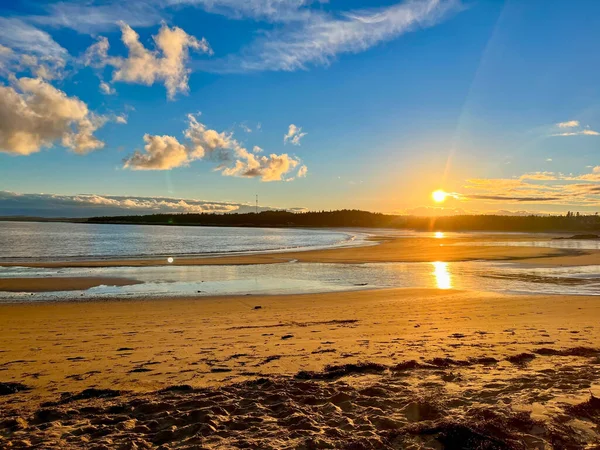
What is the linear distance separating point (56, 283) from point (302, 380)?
63.0ft

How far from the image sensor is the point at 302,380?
22.7ft

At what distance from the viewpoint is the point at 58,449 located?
15.3 ft

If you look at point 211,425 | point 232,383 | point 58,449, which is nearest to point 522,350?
point 232,383

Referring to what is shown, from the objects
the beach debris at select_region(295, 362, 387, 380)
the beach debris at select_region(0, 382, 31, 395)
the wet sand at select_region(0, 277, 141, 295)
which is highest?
the beach debris at select_region(295, 362, 387, 380)

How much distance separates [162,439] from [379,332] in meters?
6.70

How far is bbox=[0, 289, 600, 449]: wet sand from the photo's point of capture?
5.00 metres

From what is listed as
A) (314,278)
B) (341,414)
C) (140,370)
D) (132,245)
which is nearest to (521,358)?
(341,414)

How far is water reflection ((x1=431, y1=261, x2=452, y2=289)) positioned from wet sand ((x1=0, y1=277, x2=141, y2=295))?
1545 cm

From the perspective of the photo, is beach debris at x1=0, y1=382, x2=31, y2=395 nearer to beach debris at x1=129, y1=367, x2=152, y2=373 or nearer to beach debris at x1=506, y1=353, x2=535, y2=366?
beach debris at x1=129, y1=367, x2=152, y2=373

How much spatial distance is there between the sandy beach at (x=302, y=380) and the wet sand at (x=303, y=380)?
0.03 metres

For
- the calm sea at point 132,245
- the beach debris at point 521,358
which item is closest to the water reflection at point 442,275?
the beach debris at point 521,358

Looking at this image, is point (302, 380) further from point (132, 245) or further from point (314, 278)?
point (132, 245)

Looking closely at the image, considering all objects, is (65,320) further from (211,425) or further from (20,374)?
(211,425)

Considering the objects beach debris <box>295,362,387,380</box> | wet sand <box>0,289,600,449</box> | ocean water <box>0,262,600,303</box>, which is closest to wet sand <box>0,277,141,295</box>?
ocean water <box>0,262,600,303</box>
